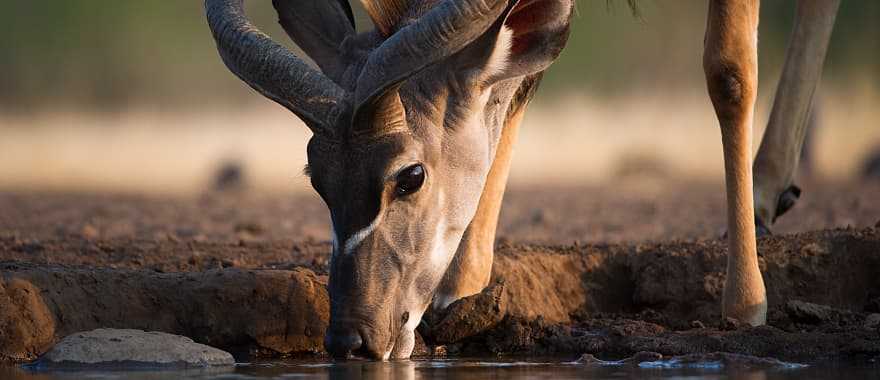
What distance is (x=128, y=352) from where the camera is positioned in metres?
6.30

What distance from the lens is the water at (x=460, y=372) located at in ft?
18.8

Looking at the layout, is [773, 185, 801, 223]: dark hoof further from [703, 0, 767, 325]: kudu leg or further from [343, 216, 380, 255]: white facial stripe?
[343, 216, 380, 255]: white facial stripe

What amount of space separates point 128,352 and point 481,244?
6.65 ft

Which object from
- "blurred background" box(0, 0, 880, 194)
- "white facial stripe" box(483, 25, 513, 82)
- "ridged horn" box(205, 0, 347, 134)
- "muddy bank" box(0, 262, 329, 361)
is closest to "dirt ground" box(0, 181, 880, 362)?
"muddy bank" box(0, 262, 329, 361)

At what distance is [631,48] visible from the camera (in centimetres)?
2258

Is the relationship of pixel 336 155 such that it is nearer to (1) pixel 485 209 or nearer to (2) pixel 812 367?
(1) pixel 485 209

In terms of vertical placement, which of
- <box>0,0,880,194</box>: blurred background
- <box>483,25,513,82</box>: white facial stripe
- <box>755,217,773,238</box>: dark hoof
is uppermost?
<box>0,0,880,194</box>: blurred background

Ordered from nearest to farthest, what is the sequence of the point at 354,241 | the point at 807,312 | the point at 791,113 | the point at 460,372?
1. the point at 460,372
2. the point at 354,241
3. the point at 807,312
4. the point at 791,113

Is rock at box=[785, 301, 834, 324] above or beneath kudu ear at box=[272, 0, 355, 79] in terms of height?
beneath

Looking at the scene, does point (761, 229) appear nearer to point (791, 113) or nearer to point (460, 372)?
point (791, 113)

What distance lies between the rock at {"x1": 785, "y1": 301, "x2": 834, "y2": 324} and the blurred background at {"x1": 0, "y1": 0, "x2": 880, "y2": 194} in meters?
13.9

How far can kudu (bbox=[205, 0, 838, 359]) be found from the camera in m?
6.18

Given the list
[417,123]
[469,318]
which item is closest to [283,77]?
[417,123]

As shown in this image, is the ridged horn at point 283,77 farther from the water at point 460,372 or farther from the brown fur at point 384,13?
the water at point 460,372
